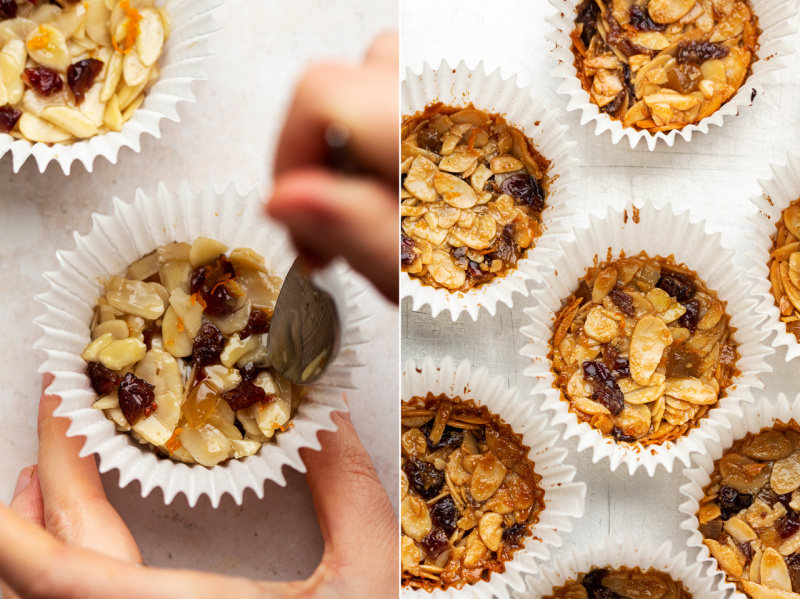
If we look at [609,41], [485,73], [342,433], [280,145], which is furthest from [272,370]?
[609,41]

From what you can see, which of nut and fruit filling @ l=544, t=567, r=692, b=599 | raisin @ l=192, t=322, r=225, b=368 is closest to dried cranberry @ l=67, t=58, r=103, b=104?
raisin @ l=192, t=322, r=225, b=368

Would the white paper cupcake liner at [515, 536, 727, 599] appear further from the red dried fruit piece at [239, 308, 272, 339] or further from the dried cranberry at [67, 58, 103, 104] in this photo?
the dried cranberry at [67, 58, 103, 104]

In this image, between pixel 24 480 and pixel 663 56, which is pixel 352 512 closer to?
pixel 24 480

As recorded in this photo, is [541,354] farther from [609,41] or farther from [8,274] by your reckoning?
[8,274]

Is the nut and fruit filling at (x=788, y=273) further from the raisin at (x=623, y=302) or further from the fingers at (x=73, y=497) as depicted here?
the fingers at (x=73, y=497)

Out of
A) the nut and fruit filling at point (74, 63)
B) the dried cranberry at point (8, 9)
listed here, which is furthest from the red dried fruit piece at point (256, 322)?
the dried cranberry at point (8, 9)

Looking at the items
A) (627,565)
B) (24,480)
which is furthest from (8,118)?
(627,565)
